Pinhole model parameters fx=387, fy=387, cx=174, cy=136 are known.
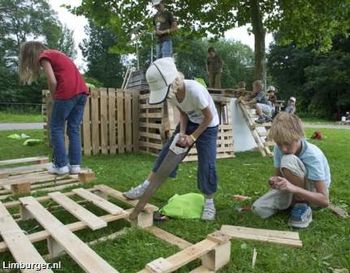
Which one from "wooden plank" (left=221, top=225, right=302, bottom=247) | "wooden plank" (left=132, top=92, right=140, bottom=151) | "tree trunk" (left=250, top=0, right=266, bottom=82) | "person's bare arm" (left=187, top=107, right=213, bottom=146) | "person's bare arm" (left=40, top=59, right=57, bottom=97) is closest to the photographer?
"wooden plank" (left=221, top=225, right=302, bottom=247)

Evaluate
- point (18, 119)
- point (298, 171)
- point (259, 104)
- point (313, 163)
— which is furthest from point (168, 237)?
point (18, 119)

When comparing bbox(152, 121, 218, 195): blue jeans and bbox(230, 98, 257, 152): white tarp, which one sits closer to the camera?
bbox(152, 121, 218, 195): blue jeans

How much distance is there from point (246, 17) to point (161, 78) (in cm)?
1072

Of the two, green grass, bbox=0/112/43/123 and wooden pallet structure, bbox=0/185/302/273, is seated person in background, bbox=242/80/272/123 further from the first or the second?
green grass, bbox=0/112/43/123

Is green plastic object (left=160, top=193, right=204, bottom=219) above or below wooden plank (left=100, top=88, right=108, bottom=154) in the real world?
below

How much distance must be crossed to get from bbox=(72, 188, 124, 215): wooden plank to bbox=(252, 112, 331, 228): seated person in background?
4.31ft

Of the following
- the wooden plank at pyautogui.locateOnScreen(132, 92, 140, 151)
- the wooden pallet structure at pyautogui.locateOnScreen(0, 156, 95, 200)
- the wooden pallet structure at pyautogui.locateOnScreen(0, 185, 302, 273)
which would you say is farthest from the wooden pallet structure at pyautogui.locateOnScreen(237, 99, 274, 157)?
the wooden pallet structure at pyautogui.locateOnScreen(0, 185, 302, 273)

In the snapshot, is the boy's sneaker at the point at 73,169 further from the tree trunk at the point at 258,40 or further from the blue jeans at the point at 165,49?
the tree trunk at the point at 258,40

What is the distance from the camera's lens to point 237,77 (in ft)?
192

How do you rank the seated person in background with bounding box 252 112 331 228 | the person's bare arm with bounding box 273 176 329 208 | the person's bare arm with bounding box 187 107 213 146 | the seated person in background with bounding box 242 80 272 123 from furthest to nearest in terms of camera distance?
the seated person in background with bounding box 242 80 272 123 < the person's bare arm with bounding box 187 107 213 146 < the seated person in background with bounding box 252 112 331 228 < the person's bare arm with bounding box 273 176 329 208

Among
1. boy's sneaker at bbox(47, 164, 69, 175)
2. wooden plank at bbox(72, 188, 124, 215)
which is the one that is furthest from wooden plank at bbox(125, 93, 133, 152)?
wooden plank at bbox(72, 188, 124, 215)

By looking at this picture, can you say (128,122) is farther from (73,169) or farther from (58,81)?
(58,81)

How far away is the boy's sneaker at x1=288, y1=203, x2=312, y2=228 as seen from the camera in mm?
3350

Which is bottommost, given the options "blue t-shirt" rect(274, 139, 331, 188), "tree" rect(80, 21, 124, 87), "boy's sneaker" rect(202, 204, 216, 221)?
"boy's sneaker" rect(202, 204, 216, 221)
